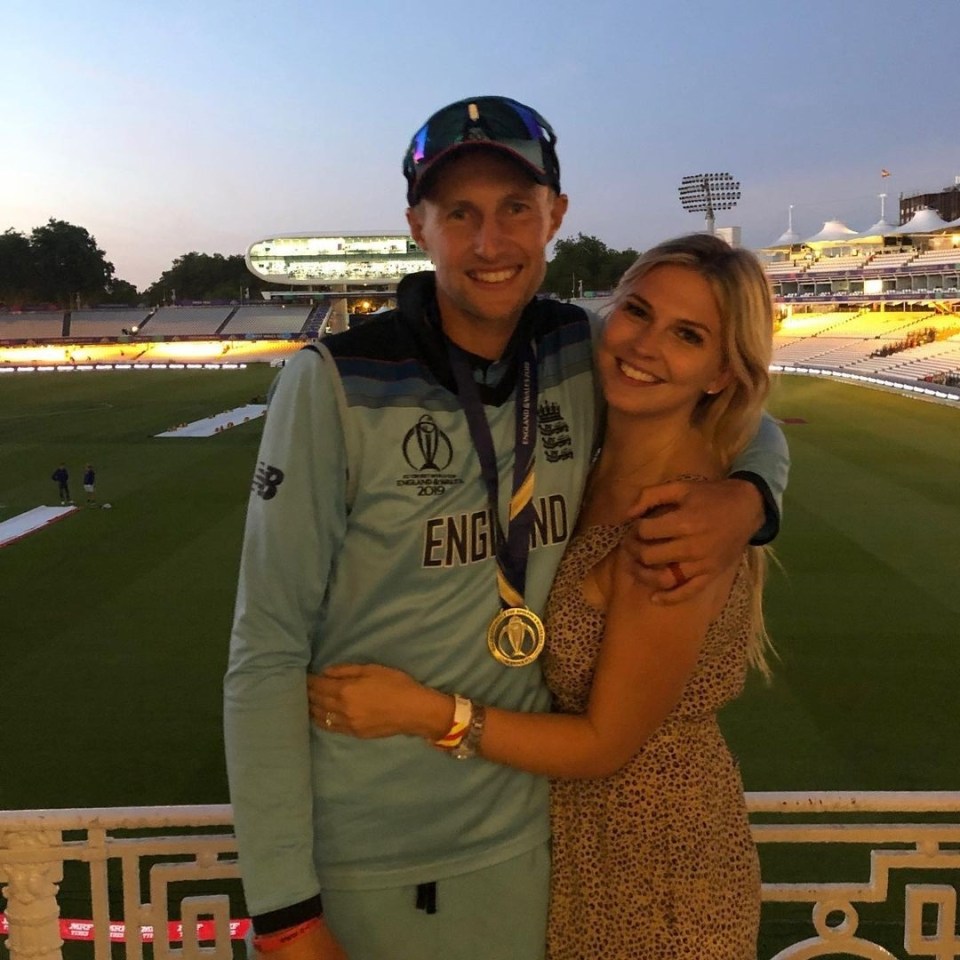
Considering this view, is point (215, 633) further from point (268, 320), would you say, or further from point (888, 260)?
point (268, 320)

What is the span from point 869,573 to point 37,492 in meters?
16.8

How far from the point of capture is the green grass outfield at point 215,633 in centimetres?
777

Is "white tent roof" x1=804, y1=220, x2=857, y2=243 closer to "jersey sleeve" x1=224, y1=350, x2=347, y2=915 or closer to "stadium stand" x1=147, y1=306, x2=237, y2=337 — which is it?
"stadium stand" x1=147, y1=306, x2=237, y2=337

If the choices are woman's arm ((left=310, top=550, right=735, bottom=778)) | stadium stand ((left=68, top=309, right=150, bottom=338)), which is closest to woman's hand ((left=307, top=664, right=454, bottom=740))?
woman's arm ((left=310, top=550, right=735, bottom=778))

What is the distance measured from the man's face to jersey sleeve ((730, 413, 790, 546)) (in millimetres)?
730

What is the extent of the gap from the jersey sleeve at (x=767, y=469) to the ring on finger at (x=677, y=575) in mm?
341

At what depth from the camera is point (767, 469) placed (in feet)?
7.32

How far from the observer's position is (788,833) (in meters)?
2.56

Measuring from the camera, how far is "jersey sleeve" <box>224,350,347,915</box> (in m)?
1.73

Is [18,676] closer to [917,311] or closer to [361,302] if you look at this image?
[917,311]

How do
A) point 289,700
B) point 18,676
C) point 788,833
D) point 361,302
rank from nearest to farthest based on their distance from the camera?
1. point 289,700
2. point 788,833
3. point 18,676
4. point 361,302

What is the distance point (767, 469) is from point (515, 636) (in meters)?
0.82

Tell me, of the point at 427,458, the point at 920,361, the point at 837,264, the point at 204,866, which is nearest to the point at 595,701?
the point at 427,458

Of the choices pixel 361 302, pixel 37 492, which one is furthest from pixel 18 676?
pixel 361 302
